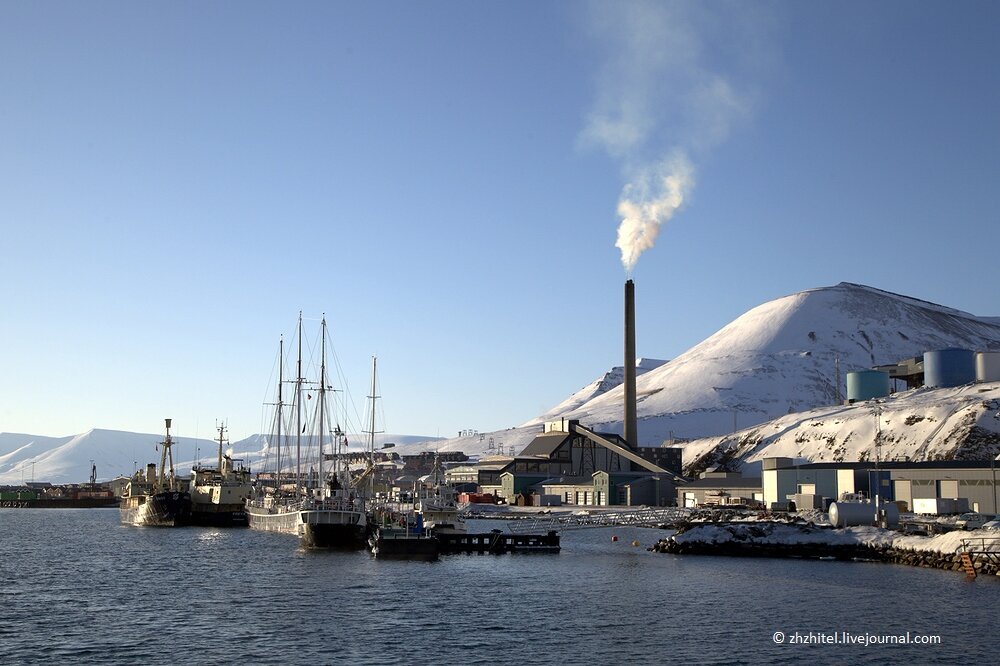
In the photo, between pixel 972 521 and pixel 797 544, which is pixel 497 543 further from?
pixel 972 521

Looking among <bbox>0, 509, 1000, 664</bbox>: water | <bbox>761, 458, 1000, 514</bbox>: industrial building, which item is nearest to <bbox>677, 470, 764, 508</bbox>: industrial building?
<bbox>761, 458, 1000, 514</bbox>: industrial building

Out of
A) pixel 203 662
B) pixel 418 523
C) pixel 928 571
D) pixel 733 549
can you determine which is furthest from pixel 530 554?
pixel 203 662

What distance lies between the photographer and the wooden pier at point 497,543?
270 ft

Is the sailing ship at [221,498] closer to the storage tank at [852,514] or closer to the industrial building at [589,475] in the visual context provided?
the industrial building at [589,475]

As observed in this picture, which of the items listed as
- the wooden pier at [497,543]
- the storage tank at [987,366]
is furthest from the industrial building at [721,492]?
the storage tank at [987,366]

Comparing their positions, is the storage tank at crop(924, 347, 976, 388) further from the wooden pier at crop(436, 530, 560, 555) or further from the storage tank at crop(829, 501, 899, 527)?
the wooden pier at crop(436, 530, 560, 555)

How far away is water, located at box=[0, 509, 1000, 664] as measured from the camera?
38594 millimetres

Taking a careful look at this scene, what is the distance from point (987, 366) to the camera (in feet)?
611

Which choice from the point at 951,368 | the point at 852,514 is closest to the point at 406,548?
the point at 852,514

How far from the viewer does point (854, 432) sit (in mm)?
172250

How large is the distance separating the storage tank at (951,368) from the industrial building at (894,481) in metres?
84.4

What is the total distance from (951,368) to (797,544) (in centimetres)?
13468

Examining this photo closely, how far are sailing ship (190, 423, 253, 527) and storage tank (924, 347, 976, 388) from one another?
429ft

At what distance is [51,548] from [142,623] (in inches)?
2158
